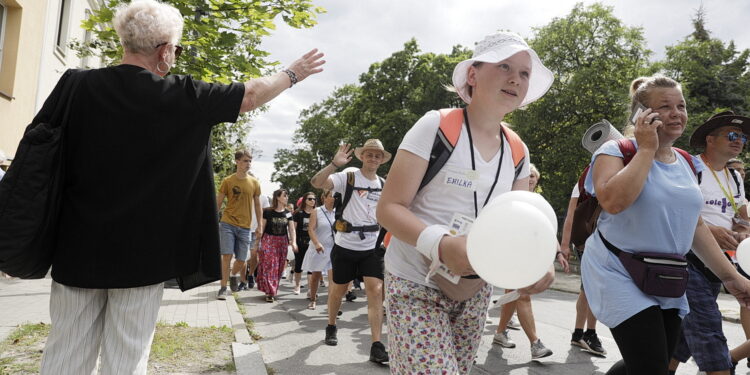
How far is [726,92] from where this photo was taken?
1185 inches

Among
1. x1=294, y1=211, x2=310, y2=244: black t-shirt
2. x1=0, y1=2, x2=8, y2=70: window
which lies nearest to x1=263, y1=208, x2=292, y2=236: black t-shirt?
x1=294, y1=211, x2=310, y2=244: black t-shirt

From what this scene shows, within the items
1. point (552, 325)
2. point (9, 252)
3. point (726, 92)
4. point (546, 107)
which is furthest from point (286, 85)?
point (726, 92)

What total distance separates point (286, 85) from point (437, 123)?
2.66ft

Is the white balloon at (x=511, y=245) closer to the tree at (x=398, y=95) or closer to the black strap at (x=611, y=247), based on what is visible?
the black strap at (x=611, y=247)

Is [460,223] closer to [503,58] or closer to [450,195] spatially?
[450,195]

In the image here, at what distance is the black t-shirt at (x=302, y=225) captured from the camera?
12.3 m

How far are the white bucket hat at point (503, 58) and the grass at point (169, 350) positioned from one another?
121 inches

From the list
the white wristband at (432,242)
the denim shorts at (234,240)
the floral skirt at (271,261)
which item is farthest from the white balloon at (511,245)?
the floral skirt at (271,261)

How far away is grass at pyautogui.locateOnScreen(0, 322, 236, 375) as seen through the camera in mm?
4039

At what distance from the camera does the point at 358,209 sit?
6500mm

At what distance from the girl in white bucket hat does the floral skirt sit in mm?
7643

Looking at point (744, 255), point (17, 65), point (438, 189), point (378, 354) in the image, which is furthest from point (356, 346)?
point (17, 65)

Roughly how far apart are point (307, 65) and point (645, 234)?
1884mm

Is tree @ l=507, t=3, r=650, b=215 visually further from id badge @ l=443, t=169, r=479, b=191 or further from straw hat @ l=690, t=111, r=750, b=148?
id badge @ l=443, t=169, r=479, b=191
